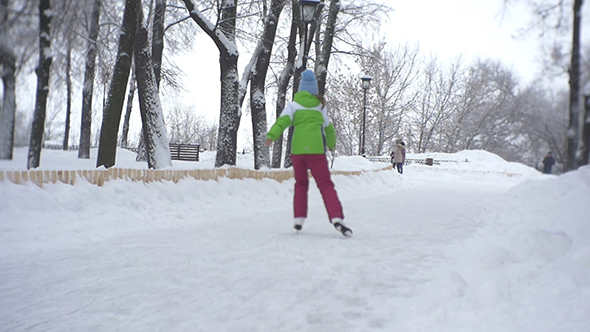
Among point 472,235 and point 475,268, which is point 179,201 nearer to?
point 472,235

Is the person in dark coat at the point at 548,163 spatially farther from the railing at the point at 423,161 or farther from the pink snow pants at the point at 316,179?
the railing at the point at 423,161

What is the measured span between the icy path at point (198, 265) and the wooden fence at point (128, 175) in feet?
0.56

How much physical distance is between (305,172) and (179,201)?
2.65 metres

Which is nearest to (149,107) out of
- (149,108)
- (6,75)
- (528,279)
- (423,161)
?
(149,108)

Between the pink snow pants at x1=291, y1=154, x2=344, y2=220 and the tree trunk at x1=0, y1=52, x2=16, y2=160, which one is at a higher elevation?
the tree trunk at x1=0, y1=52, x2=16, y2=160

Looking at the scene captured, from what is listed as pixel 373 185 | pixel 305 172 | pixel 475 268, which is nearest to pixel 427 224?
pixel 305 172

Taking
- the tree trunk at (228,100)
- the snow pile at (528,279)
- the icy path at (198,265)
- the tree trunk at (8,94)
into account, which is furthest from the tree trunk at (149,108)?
the tree trunk at (8,94)

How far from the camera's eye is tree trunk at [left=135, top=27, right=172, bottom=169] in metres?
9.16

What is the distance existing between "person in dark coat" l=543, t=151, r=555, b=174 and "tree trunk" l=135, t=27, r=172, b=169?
8093 mm

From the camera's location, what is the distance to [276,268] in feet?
10.8

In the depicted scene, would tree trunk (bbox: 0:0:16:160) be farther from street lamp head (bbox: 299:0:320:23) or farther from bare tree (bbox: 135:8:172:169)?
street lamp head (bbox: 299:0:320:23)

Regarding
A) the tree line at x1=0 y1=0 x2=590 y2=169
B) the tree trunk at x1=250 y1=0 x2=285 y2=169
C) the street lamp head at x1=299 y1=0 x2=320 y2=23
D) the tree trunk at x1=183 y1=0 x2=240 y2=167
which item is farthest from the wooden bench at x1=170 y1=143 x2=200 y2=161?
the street lamp head at x1=299 y1=0 x2=320 y2=23

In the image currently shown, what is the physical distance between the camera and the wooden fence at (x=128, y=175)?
509 centimetres

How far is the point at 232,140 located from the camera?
33.9ft
